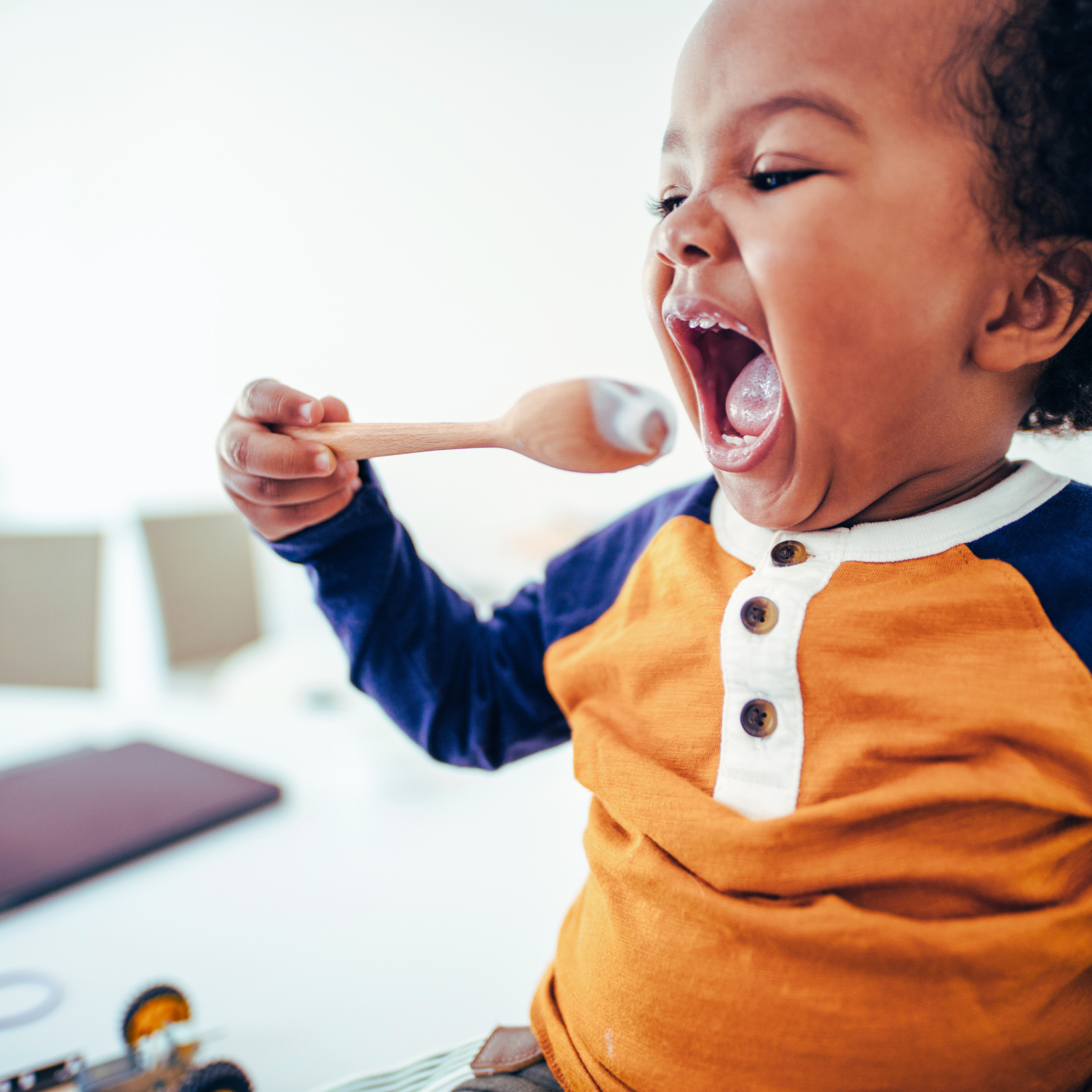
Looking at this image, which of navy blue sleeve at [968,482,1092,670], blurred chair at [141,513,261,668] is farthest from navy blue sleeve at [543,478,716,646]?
blurred chair at [141,513,261,668]

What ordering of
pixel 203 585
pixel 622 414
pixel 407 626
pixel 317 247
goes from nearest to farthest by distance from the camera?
pixel 622 414, pixel 407 626, pixel 203 585, pixel 317 247

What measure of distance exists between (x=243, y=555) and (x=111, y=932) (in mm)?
1661

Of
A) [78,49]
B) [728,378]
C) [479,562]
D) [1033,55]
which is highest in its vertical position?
[78,49]

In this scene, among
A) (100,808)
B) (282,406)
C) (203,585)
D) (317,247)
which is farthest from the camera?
(317,247)

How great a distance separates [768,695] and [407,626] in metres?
0.29

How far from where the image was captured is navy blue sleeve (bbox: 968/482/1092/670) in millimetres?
448

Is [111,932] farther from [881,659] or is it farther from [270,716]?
Answer: [881,659]

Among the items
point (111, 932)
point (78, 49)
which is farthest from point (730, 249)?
point (78, 49)

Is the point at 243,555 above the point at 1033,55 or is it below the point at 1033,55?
below

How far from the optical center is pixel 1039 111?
1.42ft

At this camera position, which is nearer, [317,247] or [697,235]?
[697,235]

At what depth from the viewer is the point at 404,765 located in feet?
2.74

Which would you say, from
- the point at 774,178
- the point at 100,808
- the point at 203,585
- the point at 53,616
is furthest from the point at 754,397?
the point at 203,585

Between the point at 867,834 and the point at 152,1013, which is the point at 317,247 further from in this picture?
the point at 867,834
